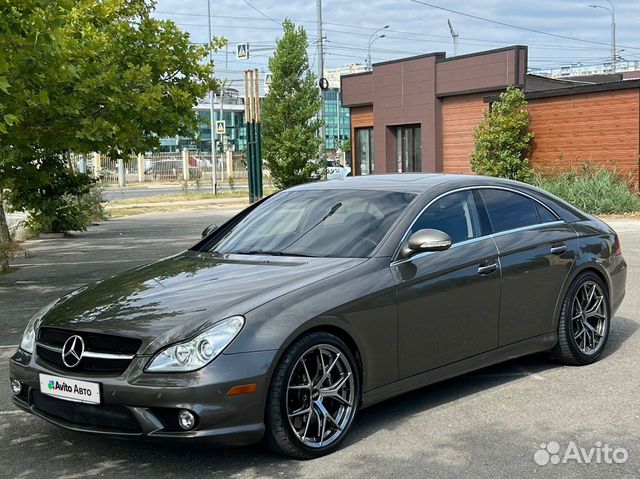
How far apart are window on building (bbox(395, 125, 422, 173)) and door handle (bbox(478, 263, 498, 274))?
Answer: 91.9ft

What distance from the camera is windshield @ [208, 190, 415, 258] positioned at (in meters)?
5.44

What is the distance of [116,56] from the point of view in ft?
35.8

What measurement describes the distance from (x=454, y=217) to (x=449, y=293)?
0.64m

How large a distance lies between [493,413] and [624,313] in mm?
3740

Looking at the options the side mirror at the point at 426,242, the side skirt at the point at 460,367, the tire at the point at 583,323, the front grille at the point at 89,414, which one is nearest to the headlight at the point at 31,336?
the front grille at the point at 89,414

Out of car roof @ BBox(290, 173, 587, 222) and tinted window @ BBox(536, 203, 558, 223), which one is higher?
car roof @ BBox(290, 173, 587, 222)

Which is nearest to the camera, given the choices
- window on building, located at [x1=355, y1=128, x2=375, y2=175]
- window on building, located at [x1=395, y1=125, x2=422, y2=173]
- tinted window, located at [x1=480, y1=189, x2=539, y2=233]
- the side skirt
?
the side skirt

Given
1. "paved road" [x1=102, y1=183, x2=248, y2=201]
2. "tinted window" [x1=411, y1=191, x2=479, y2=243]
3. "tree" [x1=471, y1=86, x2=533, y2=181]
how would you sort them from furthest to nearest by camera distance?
"paved road" [x1=102, y1=183, x2=248, y2=201] → "tree" [x1=471, y1=86, x2=533, y2=181] → "tinted window" [x1=411, y1=191, x2=479, y2=243]

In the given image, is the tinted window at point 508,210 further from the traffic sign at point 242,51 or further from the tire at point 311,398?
the traffic sign at point 242,51

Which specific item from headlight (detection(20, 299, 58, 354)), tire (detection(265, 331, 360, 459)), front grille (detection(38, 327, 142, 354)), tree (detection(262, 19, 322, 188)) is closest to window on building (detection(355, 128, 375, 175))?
tree (detection(262, 19, 322, 188))

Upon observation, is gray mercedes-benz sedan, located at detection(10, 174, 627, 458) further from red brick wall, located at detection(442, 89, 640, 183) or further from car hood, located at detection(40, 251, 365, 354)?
red brick wall, located at detection(442, 89, 640, 183)

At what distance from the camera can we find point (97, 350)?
449cm

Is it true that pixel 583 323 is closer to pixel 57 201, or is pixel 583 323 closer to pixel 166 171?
pixel 57 201

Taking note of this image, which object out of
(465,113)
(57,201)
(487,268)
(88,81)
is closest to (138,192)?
(465,113)
